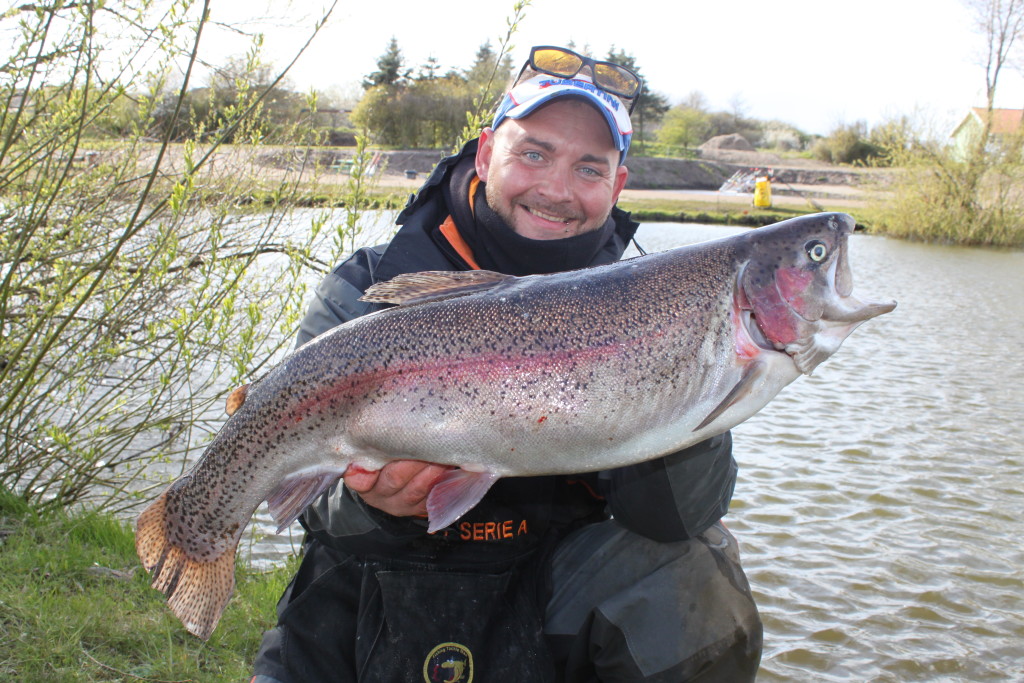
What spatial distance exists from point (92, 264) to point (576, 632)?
10.9 ft

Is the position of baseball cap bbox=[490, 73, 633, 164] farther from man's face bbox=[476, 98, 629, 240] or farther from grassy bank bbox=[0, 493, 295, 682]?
grassy bank bbox=[0, 493, 295, 682]

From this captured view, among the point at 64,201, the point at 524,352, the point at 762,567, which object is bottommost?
the point at 762,567

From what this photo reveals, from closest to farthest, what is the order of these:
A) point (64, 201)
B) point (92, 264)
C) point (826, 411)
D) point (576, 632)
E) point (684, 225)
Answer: point (576, 632) < point (92, 264) < point (64, 201) < point (826, 411) < point (684, 225)

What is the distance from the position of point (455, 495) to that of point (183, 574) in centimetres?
103

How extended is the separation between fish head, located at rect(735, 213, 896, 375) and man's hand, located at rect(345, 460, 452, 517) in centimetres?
112

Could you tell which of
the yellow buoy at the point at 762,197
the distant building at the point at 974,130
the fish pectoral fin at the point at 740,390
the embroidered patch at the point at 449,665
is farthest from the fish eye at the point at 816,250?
the yellow buoy at the point at 762,197

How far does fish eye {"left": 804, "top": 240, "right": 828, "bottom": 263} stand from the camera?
2506mm

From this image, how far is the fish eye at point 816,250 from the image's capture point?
2.51 metres

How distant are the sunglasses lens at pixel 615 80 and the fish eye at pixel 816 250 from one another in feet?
4.94

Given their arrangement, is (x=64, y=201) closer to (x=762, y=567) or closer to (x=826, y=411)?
(x=762, y=567)

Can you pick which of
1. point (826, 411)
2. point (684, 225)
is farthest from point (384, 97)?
point (826, 411)

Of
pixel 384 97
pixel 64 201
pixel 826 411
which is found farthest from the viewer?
pixel 384 97

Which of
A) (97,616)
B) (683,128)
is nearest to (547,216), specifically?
(97,616)

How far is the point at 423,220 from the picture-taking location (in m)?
3.41
